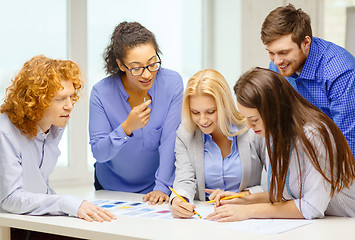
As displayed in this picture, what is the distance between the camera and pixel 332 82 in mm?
2201

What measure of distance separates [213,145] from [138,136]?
0.43 meters

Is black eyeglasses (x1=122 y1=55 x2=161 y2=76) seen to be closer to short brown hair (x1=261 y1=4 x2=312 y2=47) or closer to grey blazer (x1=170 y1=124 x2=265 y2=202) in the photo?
grey blazer (x1=170 y1=124 x2=265 y2=202)

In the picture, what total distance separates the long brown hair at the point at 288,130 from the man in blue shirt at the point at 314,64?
50 centimetres

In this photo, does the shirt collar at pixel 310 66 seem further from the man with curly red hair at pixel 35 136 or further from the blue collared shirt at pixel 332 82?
the man with curly red hair at pixel 35 136

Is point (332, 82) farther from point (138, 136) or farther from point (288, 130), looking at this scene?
point (138, 136)

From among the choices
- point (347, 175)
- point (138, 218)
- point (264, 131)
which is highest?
point (264, 131)

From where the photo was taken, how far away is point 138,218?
1780 millimetres


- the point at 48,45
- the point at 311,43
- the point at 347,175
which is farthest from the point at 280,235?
the point at 48,45

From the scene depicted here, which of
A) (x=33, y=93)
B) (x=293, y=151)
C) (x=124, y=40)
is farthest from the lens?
(x=124, y=40)

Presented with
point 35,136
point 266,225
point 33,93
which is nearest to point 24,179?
point 35,136

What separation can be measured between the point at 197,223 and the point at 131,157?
838 millimetres

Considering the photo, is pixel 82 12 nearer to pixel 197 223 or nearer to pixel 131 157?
pixel 131 157

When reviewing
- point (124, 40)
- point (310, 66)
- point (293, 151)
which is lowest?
point (293, 151)

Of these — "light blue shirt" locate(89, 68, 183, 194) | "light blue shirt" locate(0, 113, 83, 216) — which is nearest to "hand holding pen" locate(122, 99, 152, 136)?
"light blue shirt" locate(89, 68, 183, 194)
